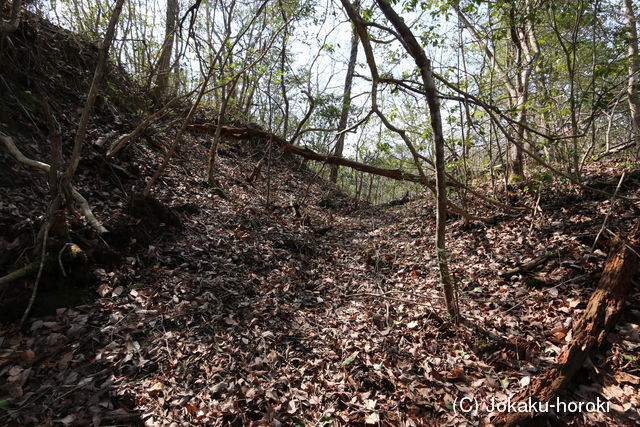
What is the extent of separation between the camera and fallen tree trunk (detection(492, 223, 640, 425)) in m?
2.61

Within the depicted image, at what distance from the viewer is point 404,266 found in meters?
5.59

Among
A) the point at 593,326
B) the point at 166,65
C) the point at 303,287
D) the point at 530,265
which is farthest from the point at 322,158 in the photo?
the point at 166,65

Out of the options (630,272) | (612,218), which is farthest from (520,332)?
(612,218)

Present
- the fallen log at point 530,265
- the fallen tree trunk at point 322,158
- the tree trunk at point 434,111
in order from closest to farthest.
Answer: the tree trunk at point 434,111, the fallen log at point 530,265, the fallen tree trunk at point 322,158

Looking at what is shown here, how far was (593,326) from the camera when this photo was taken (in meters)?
2.97

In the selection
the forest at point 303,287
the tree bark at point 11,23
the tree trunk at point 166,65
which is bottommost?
the forest at point 303,287

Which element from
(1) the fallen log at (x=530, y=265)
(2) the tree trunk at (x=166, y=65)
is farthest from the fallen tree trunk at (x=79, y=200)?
(2) the tree trunk at (x=166, y=65)

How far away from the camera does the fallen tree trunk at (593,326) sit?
2605 mm

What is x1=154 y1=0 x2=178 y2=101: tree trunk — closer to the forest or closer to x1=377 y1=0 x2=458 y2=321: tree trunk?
the forest

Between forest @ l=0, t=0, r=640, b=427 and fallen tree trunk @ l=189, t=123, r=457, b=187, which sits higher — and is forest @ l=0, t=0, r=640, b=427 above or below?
below

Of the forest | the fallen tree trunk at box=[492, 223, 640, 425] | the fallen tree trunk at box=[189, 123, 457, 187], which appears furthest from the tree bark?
the fallen tree trunk at box=[492, 223, 640, 425]

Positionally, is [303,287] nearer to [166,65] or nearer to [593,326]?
[593,326]

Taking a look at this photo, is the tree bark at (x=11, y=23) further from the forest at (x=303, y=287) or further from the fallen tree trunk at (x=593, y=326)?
the fallen tree trunk at (x=593, y=326)

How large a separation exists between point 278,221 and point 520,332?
17.0 feet
